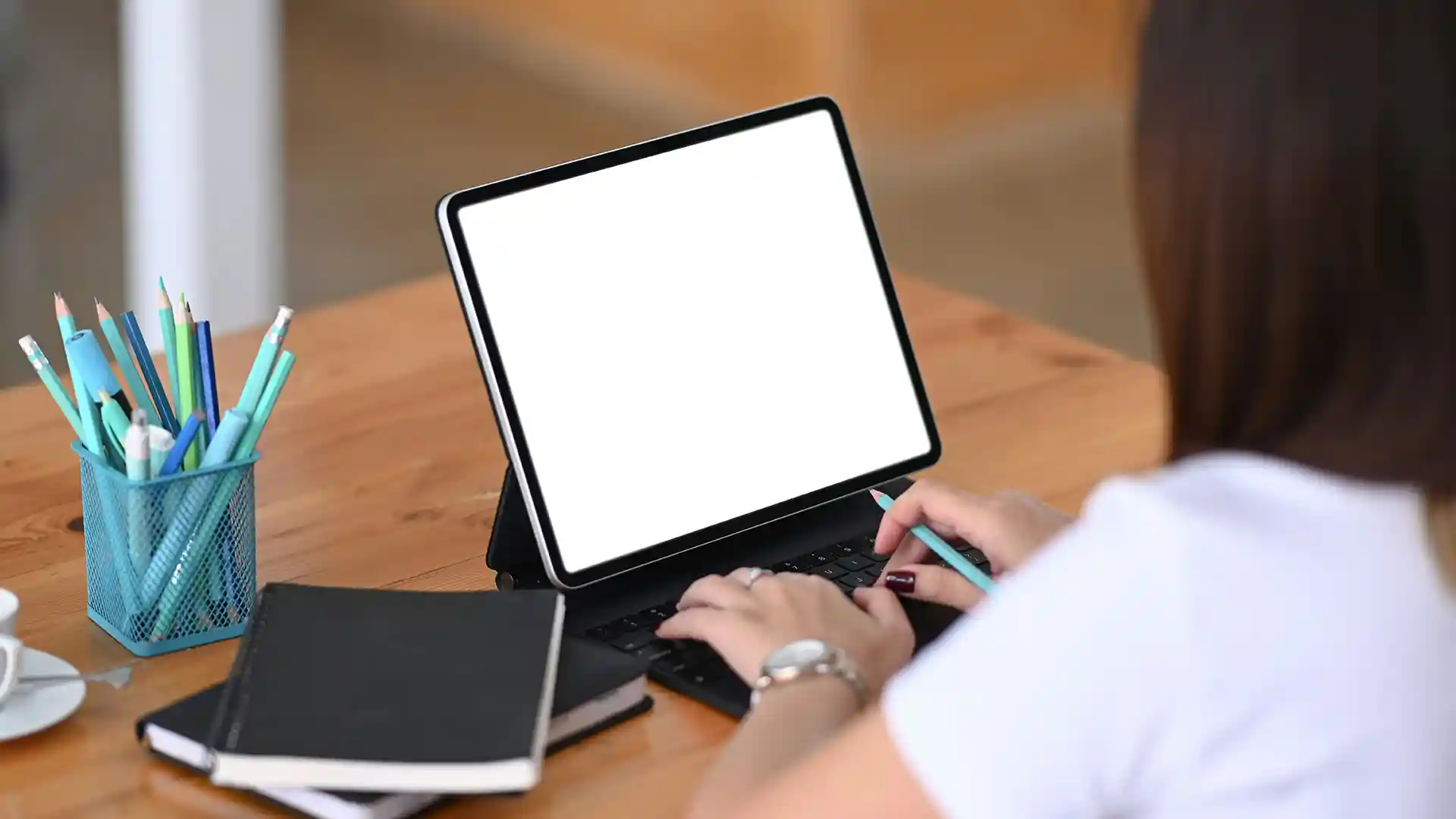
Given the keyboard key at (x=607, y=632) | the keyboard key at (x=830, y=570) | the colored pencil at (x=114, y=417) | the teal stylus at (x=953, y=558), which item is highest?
the colored pencil at (x=114, y=417)

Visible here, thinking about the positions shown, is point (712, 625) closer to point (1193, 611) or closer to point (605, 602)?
point (605, 602)

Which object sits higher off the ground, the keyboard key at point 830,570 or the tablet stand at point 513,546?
the tablet stand at point 513,546

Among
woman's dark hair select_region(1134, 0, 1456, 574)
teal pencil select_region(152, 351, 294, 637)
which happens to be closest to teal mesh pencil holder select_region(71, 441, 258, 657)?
teal pencil select_region(152, 351, 294, 637)

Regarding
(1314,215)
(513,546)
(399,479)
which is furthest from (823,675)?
(399,479)

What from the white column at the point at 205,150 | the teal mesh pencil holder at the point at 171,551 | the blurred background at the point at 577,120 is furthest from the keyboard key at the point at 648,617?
the blurred background at the point at 577,120

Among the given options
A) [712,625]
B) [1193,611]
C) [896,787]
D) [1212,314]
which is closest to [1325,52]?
[1212,314]

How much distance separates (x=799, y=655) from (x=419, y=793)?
0.70 ft

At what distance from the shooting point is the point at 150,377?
42.8 inches

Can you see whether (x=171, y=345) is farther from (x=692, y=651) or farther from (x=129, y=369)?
(x=692, y=651)

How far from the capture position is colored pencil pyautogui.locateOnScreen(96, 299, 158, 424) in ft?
3.57

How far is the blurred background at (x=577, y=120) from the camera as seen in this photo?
348 centimetres

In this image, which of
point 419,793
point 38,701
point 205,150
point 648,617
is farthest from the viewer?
point 205,150

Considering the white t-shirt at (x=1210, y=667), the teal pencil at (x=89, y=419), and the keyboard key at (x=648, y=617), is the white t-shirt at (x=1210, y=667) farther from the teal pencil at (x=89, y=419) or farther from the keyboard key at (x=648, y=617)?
the teal pencil at (x=89, y=419)

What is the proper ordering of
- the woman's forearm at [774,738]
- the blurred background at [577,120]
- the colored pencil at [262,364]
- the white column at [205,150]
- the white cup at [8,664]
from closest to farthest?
the woman's forearm at [774,738] < the white cup at [8,664] < the colored pencil at [262,364] < the white column at [205,150] < the blurred background at [577,120]
